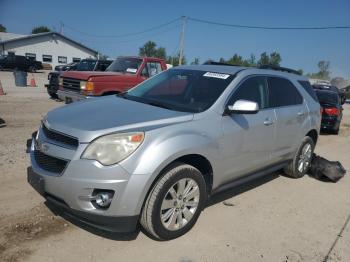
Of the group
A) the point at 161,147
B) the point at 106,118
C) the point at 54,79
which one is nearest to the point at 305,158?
the point at 161,147

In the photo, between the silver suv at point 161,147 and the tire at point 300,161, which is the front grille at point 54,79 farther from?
the tire at point 300,161

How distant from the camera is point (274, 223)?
445 cm

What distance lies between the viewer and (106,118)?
3652mm

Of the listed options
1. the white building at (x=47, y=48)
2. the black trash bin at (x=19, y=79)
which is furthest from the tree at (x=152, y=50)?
the black trash bin at (x=19, y=79)

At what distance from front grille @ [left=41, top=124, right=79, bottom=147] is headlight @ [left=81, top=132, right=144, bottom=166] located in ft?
0.57

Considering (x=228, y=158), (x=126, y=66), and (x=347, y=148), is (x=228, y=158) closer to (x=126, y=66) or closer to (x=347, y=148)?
(x=347, y=148)

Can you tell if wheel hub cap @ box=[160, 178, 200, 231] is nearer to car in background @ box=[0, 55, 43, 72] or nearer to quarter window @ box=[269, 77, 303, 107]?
quarter window @ box=[269, 77, 303, 107]

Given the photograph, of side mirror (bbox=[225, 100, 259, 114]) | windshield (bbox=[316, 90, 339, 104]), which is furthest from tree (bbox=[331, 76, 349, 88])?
side mirror (bbox=[225, 100, 259, 114])

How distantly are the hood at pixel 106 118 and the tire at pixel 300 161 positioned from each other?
2909mm

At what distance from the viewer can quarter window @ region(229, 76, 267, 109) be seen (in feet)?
14.9

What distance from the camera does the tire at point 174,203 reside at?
11.4ft

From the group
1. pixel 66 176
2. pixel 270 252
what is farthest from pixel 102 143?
pixel 270 252

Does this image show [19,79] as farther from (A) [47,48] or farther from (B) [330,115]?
(A) [47,48]

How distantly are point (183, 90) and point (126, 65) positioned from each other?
686 cm
